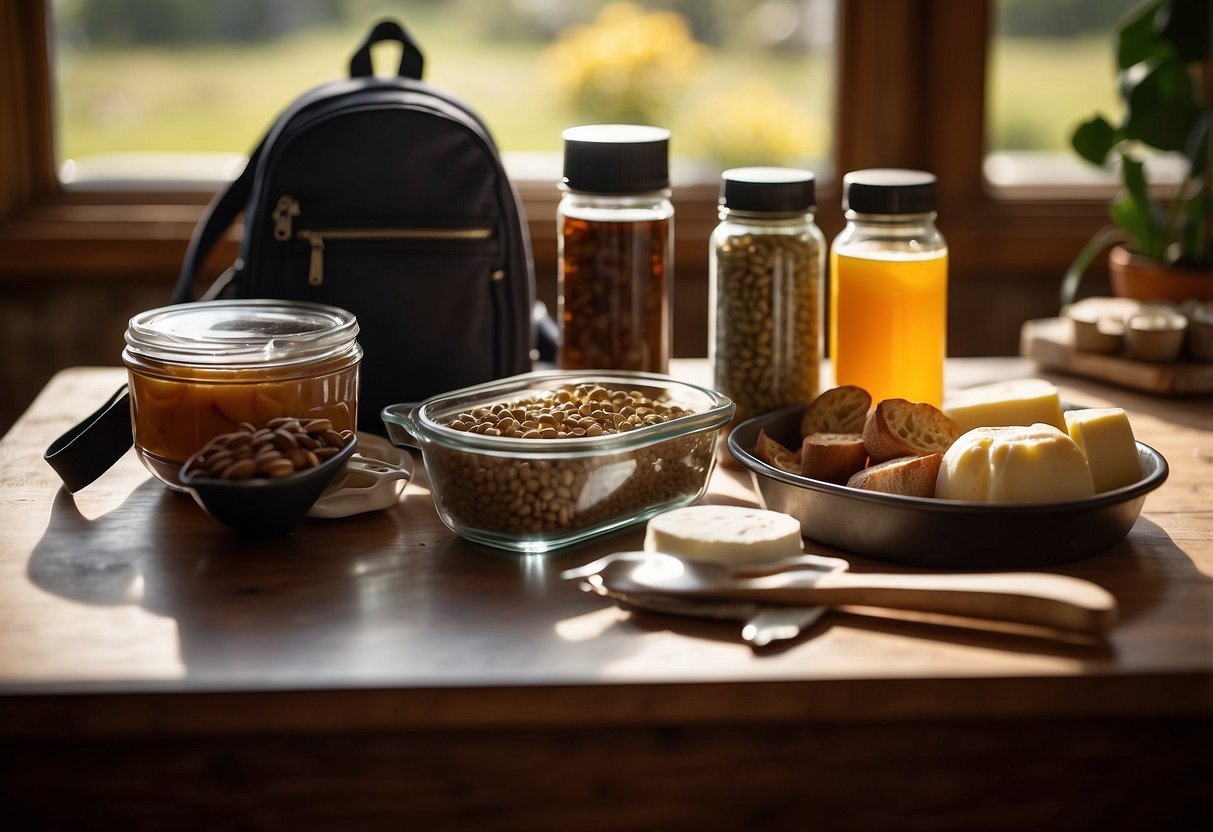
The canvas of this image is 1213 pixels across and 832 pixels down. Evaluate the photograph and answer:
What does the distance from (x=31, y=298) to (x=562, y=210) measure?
1.19 metres

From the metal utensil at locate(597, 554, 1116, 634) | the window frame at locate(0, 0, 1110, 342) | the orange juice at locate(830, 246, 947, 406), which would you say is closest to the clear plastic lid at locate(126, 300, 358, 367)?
the metal utensil at locate(597, 554, 1116, 634)

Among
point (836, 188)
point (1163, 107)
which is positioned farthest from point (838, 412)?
point (836, 188)

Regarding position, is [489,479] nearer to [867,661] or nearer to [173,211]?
[867,661]

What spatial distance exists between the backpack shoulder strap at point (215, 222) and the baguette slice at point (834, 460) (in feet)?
2.17

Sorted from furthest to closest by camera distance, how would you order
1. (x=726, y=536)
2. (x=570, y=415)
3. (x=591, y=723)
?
1. (x=570, y=415)
2. (x=726, y=536)
3. (x=591, y=723)

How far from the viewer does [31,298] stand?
197 cm

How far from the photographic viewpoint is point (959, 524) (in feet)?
2.72

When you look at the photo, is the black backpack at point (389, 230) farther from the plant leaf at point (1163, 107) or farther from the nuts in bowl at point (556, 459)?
the plant leaf at point (1163, 107)

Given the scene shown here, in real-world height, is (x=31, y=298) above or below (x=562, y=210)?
below

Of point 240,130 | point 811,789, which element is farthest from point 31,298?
point 811,789

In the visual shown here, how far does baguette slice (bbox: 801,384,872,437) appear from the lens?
1044 millimetres

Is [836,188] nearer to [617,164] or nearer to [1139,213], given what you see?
[1139,213]

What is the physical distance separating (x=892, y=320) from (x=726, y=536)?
375 millimetres

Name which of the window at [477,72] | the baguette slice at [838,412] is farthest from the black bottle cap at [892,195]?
the window at [477,72]
